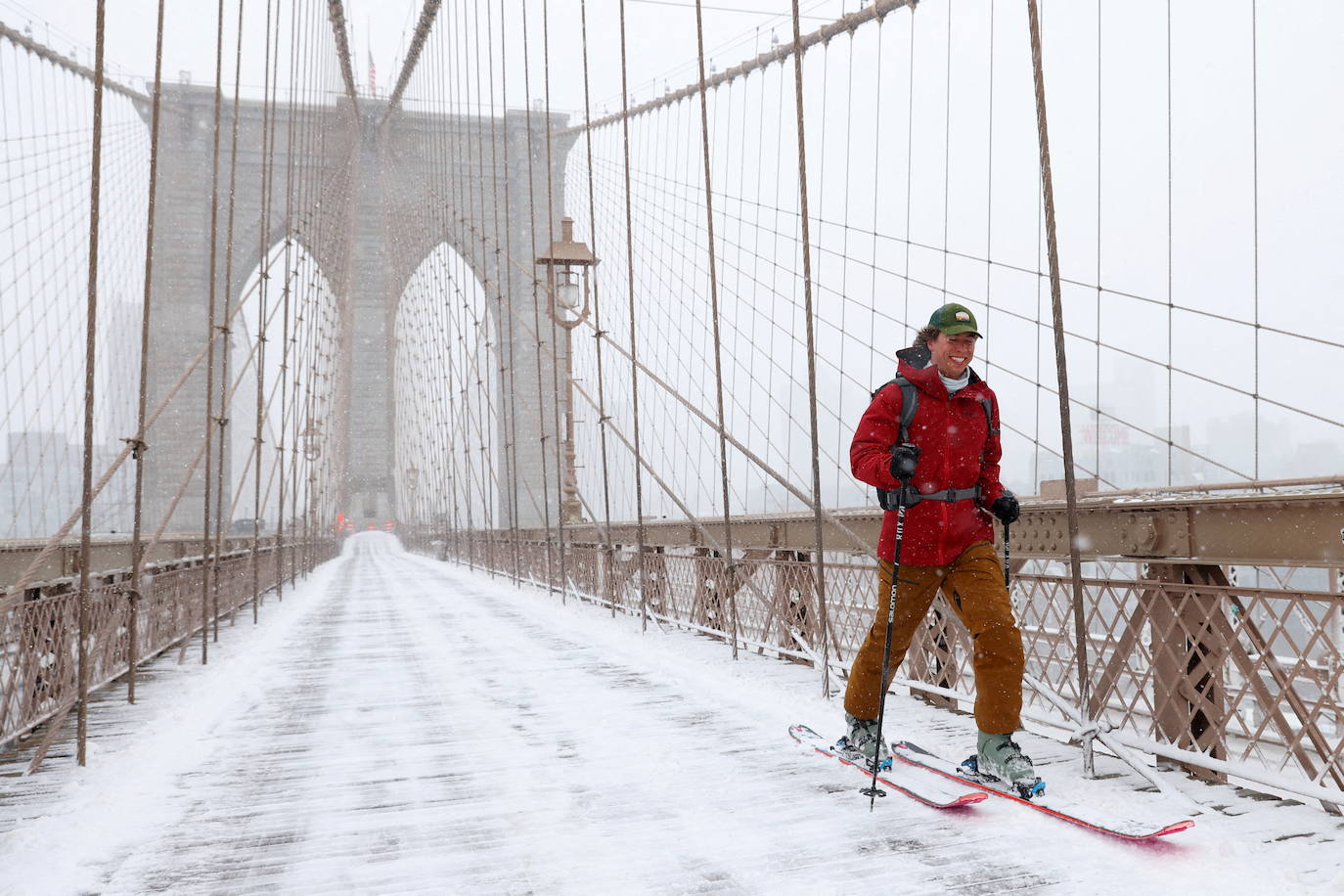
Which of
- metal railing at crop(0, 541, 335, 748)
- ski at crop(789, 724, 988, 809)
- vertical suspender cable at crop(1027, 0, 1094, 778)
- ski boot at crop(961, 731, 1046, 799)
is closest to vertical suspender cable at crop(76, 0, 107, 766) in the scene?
metal railing at crop(0, 541, 335, 748)

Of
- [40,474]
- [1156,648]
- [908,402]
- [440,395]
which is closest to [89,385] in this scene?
[908,402]

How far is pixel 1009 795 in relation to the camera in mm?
2957

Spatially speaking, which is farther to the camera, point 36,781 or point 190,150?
point 190,150

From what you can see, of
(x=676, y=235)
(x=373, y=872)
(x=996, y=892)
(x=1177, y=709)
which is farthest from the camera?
(x=676, y=235)

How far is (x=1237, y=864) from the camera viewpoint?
7.87 feet

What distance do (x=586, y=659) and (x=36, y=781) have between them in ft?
10.7

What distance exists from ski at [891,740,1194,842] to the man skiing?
0.15 ft

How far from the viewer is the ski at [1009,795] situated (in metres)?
2.56

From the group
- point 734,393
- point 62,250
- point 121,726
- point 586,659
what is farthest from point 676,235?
point 121,726

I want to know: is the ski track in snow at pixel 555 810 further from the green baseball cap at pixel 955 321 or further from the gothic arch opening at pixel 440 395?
the gothic arch opening at pixel 440 395

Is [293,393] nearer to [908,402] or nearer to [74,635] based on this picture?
[74,635]

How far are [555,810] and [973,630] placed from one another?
137 centimetres

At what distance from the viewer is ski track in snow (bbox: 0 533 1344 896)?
2.42 metres

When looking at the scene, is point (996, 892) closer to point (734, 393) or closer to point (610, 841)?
point (610, 841)
